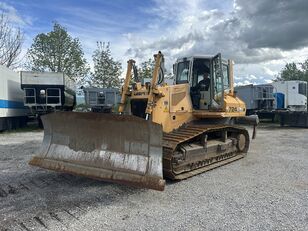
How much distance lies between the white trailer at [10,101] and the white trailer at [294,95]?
59.8ft

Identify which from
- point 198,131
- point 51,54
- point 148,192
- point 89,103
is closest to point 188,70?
point 198,131

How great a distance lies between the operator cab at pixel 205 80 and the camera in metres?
8.02

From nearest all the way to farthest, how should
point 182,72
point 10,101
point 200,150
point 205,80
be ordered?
1. point 200,150
2. point 205,80
3. point 182,72
4. point 10,101

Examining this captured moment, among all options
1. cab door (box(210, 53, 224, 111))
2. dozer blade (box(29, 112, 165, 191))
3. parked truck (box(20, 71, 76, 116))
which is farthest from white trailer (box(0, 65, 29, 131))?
cab door (box(210, 53, 224, 111))

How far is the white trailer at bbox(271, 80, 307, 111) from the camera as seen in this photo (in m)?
23.1

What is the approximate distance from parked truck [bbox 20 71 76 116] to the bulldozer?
36.3 feet

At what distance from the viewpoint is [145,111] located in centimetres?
686

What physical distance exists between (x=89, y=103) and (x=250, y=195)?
684 inches

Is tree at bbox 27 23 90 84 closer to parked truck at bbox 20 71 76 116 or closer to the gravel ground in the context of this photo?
parked truck at bbox 20 71 76 116

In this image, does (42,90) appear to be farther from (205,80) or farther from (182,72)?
(205,80)

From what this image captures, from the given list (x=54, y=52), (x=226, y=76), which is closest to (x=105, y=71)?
(x=54, y=52)

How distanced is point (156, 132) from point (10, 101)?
1506 centimetres

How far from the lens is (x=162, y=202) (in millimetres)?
5207

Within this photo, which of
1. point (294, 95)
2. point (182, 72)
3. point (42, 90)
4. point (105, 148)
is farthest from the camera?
Answer: point (294, 95)
